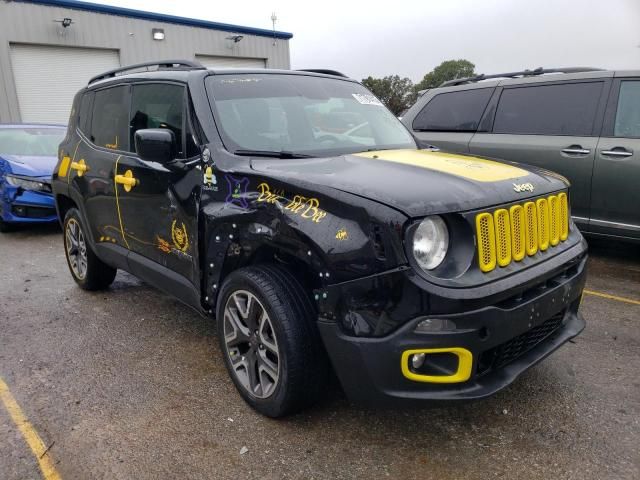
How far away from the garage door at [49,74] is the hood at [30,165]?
31.8 ft

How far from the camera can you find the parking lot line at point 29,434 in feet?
7.90

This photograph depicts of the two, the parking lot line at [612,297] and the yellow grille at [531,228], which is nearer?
the yellow grille at [531,228]

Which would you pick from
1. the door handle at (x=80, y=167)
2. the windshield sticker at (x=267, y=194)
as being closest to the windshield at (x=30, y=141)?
the door handle at (x=80, y=167)

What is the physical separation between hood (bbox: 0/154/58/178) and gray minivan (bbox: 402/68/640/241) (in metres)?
5.45

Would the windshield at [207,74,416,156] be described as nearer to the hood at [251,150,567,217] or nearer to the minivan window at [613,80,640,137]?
the hood at [251,150,567,217]

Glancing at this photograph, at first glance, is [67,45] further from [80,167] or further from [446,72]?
[446,72]

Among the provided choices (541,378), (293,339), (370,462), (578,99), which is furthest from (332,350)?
(578,99)

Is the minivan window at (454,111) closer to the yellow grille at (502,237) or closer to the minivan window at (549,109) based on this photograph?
the minivan window at (549,109)

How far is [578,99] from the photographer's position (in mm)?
5211

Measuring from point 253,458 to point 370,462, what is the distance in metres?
0.54

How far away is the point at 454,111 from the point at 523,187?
3.79 meters

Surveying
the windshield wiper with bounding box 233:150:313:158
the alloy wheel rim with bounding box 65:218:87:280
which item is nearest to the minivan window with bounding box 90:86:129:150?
the alloy wheel rim with bounding box 65:218:87:280

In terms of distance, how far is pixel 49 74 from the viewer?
54.5ft

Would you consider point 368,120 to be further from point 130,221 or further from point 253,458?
point 253,458
